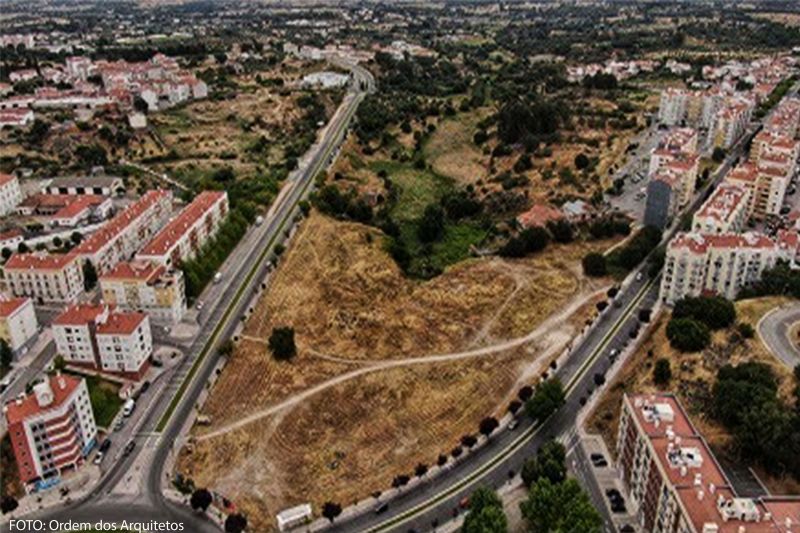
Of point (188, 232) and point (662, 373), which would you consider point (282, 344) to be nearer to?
point (188, 232)

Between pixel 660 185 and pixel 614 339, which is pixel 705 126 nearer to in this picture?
pixel 660 185

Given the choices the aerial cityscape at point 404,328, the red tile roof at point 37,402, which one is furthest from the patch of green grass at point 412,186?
the red tile roof at point 37,402

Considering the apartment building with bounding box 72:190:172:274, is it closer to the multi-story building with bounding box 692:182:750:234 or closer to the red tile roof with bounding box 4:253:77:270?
the red tile roof with bounding box 4:253:77:270

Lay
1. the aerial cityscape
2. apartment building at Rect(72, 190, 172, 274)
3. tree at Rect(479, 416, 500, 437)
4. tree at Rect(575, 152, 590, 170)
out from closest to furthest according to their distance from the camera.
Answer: the aerial cityscape < tree at Rect(479, 416, 500, 437) < apartment building at Rect(72, 190, 172, 274) < tree at Rect(575, 152, 590, 170)

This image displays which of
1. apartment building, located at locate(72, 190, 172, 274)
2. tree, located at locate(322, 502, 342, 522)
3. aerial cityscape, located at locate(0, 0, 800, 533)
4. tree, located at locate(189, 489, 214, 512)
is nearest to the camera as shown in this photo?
tree, located at locate(322, 502, 342, 522)

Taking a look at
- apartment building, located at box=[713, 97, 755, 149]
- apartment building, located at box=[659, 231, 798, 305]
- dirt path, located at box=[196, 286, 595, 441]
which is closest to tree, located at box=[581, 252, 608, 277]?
dirt path, located at box=[196, 286, 595, 441]

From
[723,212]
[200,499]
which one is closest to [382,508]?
[200,499]
